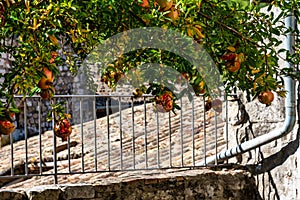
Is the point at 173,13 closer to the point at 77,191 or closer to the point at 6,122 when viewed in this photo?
the point at 6,122

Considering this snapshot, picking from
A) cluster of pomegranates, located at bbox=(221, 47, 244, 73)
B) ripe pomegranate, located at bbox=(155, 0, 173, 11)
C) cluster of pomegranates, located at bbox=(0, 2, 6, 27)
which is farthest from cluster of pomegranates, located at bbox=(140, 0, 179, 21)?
cluster of pomegranates, located at bbox=(0, 2, 6, 27)

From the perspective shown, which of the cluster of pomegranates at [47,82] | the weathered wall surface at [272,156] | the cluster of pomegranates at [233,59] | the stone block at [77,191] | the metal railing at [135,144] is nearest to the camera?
the cluster of pomegranates at [47,82]

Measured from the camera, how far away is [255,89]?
1.47 m

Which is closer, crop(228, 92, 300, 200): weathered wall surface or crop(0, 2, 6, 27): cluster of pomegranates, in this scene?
crop(0, 2, 6, 27): cluster of pomegranates

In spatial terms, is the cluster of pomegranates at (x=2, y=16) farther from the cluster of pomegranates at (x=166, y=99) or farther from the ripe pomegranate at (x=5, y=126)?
Answer: the cluster of pomegranates at (x=166, y=99)

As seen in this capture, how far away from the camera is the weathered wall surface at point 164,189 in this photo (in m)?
2.72

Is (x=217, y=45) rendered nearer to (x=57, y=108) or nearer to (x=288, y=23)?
(x=57, y=108)

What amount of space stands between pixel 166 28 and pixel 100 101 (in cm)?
641

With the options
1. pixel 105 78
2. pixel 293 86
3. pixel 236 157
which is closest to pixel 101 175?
pixel 236 157

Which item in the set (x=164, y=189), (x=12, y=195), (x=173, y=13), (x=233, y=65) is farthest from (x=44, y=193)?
(x=173, y=13)

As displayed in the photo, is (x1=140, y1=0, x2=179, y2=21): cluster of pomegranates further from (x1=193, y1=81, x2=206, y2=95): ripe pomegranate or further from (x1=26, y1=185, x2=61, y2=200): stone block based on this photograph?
(x1=26, y1=185, x2=61, y2=200): stone block

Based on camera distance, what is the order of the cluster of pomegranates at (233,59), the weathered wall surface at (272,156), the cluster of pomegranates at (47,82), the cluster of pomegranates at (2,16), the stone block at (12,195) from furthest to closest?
the weathered wall surface at (272,156)
the stone block at (12,195)
the cluster of pomegranates at (233,59)
the cluster of pomegranates at (47,82)
the cluster of pomegranates at (2,16)

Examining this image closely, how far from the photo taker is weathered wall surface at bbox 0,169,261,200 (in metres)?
2.72

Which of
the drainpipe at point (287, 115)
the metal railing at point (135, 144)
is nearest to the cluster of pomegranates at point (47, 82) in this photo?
the drainpipe at point (287, 115)
